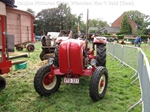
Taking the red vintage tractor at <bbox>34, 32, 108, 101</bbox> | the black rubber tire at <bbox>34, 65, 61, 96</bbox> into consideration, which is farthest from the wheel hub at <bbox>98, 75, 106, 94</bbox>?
the black rubber tire at <bbox>34, 65, 61, 96</bbox>

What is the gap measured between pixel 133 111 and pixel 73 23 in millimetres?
39611

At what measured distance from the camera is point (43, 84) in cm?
408

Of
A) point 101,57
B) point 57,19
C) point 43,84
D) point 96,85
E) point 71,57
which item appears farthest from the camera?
point 57,19

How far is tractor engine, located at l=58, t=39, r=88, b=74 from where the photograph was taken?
155 inches

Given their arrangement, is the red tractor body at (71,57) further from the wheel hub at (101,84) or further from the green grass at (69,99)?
the green grass at (69,99)

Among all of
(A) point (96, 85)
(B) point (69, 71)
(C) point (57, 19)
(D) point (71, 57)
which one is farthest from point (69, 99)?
(C) point (57, 19)

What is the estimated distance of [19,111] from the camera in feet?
11.4

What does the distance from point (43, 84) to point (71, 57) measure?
87 cm

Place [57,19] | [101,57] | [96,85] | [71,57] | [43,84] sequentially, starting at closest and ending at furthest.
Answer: [96,85]
[71,57]
[43,84]
[101,57]
[57,19]

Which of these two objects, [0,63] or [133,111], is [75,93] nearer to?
[133,111]

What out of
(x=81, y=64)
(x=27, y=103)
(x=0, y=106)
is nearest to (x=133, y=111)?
(x=81, y=64)

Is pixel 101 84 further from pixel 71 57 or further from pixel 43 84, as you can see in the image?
pixel 43 84

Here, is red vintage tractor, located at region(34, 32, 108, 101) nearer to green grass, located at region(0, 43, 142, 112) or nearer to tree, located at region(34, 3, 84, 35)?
green grass, located at region(0, 43, 142, 112)

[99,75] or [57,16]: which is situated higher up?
[57,16]
